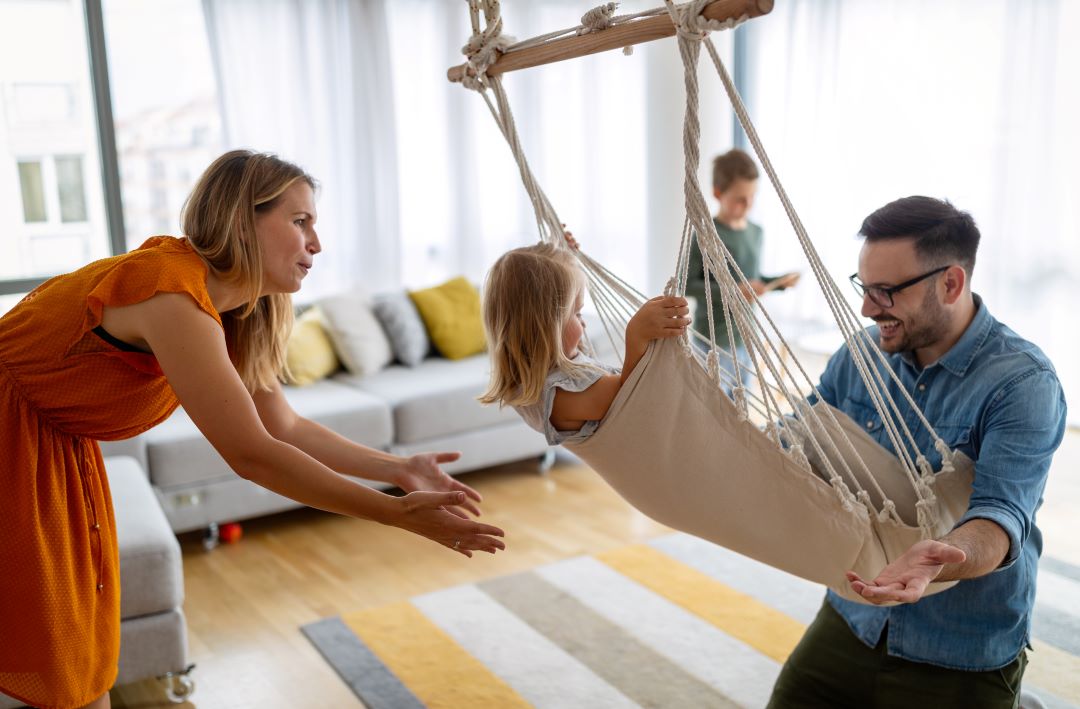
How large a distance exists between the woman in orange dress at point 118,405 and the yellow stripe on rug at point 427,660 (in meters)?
0.89

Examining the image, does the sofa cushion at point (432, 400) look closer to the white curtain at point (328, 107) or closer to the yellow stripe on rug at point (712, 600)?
the yellow stripe on rug at point (712, 600)

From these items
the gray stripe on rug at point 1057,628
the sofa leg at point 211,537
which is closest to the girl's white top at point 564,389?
the gray stripe on rug at point 1057,628

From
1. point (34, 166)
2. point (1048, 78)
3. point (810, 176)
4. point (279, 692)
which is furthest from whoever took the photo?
point (810, 176)

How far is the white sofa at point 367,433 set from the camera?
10.9ft

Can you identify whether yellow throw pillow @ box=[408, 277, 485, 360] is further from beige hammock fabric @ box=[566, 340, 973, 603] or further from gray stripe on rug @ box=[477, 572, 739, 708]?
beige hammock fabric @ box=[566, 340, 973, 603]

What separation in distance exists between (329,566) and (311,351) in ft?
3.49

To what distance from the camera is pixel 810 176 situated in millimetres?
5242

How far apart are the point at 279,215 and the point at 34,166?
2.65m

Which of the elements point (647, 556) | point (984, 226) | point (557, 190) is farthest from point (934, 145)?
point (647, 556)

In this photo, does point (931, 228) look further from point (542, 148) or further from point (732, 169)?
point (542, 148)

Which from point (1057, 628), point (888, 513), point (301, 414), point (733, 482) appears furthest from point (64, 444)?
point (1057, 628)

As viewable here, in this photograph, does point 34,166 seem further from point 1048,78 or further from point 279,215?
point 1048,78

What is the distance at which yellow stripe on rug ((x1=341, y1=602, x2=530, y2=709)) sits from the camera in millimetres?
2400

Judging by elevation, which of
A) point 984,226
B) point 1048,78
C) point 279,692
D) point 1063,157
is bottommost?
point 279,692
